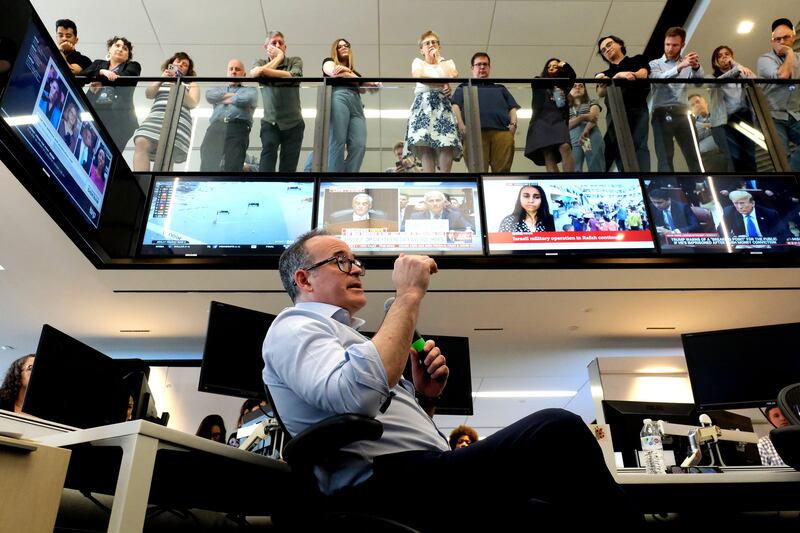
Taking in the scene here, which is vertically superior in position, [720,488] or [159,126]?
[159,126]

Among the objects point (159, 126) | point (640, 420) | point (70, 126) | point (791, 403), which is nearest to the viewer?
point (791, 403)

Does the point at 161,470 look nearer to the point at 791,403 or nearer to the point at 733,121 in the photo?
the point at 791,403

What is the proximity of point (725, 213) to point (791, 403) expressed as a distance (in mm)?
2995

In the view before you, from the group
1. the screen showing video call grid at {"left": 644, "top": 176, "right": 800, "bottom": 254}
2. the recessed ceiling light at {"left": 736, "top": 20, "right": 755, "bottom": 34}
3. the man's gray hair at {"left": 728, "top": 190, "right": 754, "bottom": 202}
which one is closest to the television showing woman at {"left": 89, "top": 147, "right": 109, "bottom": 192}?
the screen showing video call grid at {"left": 644, "top": 176, "right": 800, "bottom": 254}

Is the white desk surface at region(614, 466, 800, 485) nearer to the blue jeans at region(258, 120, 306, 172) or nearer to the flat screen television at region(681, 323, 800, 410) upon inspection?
the flat screen television at region(681, 323, 800, 410)

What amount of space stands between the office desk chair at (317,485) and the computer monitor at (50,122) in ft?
8.31

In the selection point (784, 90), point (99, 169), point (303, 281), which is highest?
point (784, 90)

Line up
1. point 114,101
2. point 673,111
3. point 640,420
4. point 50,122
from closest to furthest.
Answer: point 640,420 → point 50,122 → point 114,101 → point 673,111

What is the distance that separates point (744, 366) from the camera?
3.17m

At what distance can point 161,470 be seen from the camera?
5.26ft

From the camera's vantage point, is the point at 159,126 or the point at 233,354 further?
the point at 159,126

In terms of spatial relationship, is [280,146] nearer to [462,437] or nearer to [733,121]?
[462,437]

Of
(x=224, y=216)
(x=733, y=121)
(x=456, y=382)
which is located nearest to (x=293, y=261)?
(x=456, y=382)

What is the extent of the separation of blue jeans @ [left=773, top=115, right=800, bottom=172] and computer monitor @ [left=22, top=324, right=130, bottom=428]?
5046 mm
